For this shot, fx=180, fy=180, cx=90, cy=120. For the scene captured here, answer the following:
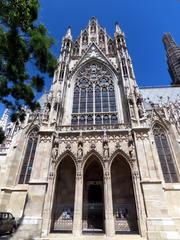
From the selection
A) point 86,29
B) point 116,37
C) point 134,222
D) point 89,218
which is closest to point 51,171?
point 89,218

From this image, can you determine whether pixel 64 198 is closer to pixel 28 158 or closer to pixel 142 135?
pixel 28 158

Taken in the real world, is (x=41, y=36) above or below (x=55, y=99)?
below

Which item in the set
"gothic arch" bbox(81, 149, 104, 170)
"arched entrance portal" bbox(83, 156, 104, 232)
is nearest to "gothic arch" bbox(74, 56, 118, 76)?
"gothic arch" bbox(81, 149, 104, 170)

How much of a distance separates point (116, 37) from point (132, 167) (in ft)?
58.6

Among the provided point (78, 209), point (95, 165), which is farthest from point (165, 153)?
point (78, 209)

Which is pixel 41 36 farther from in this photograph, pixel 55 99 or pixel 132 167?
pixel 132 167

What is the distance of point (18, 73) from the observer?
9336mm

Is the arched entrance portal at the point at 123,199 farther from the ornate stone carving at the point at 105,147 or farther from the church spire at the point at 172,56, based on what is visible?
the church spire at the point at 172,56

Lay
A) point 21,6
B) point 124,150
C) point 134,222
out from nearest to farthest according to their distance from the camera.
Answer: point 21,6 → point 134,222 → point 124,150

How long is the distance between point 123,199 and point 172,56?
44808 mm

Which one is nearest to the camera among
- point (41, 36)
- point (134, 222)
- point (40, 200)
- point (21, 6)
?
point (21, 6)

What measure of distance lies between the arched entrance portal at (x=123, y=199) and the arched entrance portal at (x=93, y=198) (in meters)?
1.05

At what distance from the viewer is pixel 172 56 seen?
154ft

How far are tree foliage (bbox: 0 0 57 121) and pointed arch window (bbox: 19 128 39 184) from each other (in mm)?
5516
